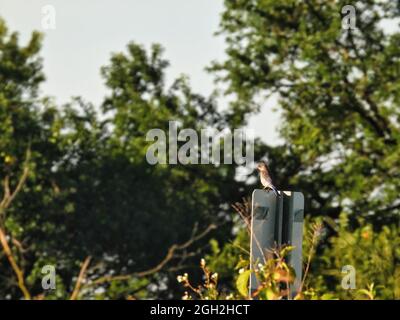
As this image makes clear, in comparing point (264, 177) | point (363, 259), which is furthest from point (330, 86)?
point (264, 177)

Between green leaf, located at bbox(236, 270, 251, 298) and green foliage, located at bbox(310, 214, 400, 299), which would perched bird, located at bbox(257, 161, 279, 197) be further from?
green foliage, located at bbox(310, 214, 400, 299)

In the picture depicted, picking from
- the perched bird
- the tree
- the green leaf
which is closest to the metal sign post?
the green leaf

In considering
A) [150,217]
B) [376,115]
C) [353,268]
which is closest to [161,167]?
[150,217]

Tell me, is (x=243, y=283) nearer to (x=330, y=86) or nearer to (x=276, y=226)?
(x=276, y=226)

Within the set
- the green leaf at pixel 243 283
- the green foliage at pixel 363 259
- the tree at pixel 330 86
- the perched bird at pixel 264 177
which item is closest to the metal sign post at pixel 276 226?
the green leaf at pixel 243 283

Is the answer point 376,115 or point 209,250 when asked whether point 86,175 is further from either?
point 376,115

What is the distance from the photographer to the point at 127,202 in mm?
40344

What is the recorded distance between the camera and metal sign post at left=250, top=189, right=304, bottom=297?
19.1ft

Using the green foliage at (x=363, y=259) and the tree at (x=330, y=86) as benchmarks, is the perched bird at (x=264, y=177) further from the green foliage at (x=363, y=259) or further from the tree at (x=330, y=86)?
the tree at (x=330, y=86)

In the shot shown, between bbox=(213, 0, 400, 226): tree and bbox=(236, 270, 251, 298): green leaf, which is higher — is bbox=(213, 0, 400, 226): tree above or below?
above

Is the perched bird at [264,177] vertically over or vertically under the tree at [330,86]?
under

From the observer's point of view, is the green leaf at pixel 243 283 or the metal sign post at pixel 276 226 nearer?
the green leaf at pixel 243 283

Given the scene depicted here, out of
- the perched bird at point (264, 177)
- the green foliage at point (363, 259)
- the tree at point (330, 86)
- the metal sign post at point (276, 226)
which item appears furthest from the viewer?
the tree at point (330, 86)

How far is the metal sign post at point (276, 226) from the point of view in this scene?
581 cm
